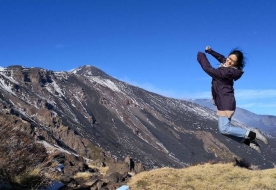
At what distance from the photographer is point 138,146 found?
165125mm

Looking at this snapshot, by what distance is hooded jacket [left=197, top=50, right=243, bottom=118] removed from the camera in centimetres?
669

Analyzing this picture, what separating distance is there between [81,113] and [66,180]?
170m

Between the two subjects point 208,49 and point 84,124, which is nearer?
point 208,49

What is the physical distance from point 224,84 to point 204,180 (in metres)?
3.60

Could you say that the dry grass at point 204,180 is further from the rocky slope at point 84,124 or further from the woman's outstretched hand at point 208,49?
the rocky slope at point 84,124

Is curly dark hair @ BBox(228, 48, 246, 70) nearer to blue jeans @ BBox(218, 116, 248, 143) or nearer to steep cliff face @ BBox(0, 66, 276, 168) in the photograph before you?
blue jeans @ BBox(218, 116, 248, 143)

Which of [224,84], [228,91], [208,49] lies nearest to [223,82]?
[224,84]

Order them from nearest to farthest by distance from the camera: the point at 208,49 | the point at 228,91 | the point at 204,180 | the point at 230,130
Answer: the point at 228,91 < the point at 230,130 < the point at 208,49 < the point at 204,180

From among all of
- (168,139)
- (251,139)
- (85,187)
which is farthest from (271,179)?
(168,139)

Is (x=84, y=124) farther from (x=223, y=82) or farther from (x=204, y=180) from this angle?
(x=223, y=82)

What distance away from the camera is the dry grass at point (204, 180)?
848 centimetres

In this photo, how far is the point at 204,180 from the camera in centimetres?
919

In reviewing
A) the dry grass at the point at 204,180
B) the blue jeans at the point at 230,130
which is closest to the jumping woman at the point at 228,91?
the blue jeans at the point at 230,130

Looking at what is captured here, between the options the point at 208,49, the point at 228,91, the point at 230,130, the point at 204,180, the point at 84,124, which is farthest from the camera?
the point at 84,124
